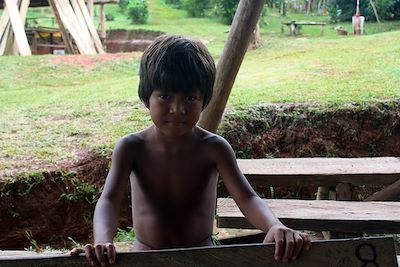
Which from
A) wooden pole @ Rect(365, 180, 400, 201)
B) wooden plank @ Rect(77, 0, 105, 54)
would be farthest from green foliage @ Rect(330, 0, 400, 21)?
wooden pole @ Rect(365, 180, 400, 201)

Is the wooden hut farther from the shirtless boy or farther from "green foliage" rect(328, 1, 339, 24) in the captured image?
the shirtless boy

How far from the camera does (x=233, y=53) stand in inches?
150

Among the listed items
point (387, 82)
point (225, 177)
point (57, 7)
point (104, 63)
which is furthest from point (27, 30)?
point (225, 177)

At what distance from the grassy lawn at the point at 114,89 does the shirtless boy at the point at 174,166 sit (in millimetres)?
2862

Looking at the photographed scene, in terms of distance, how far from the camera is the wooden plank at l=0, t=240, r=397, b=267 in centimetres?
146

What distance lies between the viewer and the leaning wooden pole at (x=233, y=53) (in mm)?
3634

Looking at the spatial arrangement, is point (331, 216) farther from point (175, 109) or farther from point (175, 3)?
point (175, 3)

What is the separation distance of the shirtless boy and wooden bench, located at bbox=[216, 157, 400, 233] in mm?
1051

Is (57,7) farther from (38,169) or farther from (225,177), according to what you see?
(225,177)

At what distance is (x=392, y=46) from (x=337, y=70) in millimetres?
3153

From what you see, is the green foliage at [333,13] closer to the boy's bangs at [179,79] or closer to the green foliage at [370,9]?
the green foliage at [370,9]

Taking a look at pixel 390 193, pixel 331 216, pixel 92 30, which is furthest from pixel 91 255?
pixel 92 30

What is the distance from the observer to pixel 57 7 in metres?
14.1

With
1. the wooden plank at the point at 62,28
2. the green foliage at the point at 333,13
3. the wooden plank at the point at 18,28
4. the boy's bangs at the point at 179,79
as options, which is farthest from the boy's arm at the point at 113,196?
the green foliage at the point at 333,13
